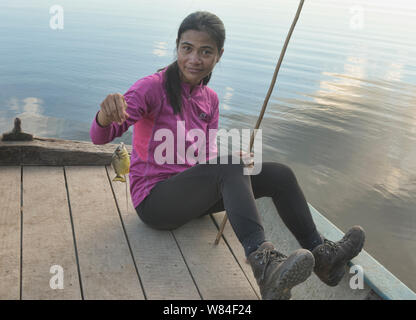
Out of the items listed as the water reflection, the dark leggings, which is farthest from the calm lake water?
the dark leggings

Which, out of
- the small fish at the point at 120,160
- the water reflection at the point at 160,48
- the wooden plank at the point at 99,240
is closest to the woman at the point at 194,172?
the small fish at the point at 120,160

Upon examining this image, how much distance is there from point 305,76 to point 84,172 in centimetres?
840

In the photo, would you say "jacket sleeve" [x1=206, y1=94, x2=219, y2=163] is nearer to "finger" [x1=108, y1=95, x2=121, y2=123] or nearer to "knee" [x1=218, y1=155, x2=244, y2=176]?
"knee" [x1=218, y1=155, x2=244, y2=176]

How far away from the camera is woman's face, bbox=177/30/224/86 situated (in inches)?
91.1

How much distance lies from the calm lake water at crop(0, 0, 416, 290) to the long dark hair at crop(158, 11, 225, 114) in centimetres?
279

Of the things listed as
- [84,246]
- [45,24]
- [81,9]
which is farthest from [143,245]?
[81,9]

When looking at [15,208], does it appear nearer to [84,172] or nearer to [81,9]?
[84,172]

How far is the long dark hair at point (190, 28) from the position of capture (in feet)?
7.54

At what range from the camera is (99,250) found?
2.24 metres

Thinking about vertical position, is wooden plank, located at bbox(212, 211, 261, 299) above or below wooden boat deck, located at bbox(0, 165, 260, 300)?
below

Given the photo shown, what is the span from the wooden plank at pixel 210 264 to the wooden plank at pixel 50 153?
0.93 meters

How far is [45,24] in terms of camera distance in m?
14.1

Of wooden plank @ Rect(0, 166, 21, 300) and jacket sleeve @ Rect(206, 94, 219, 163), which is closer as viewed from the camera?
wooden plank @ Rect(0, 166, 21, 300)

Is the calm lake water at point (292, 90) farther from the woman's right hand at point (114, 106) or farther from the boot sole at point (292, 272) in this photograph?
the woman's right hand at point (114, 106)
